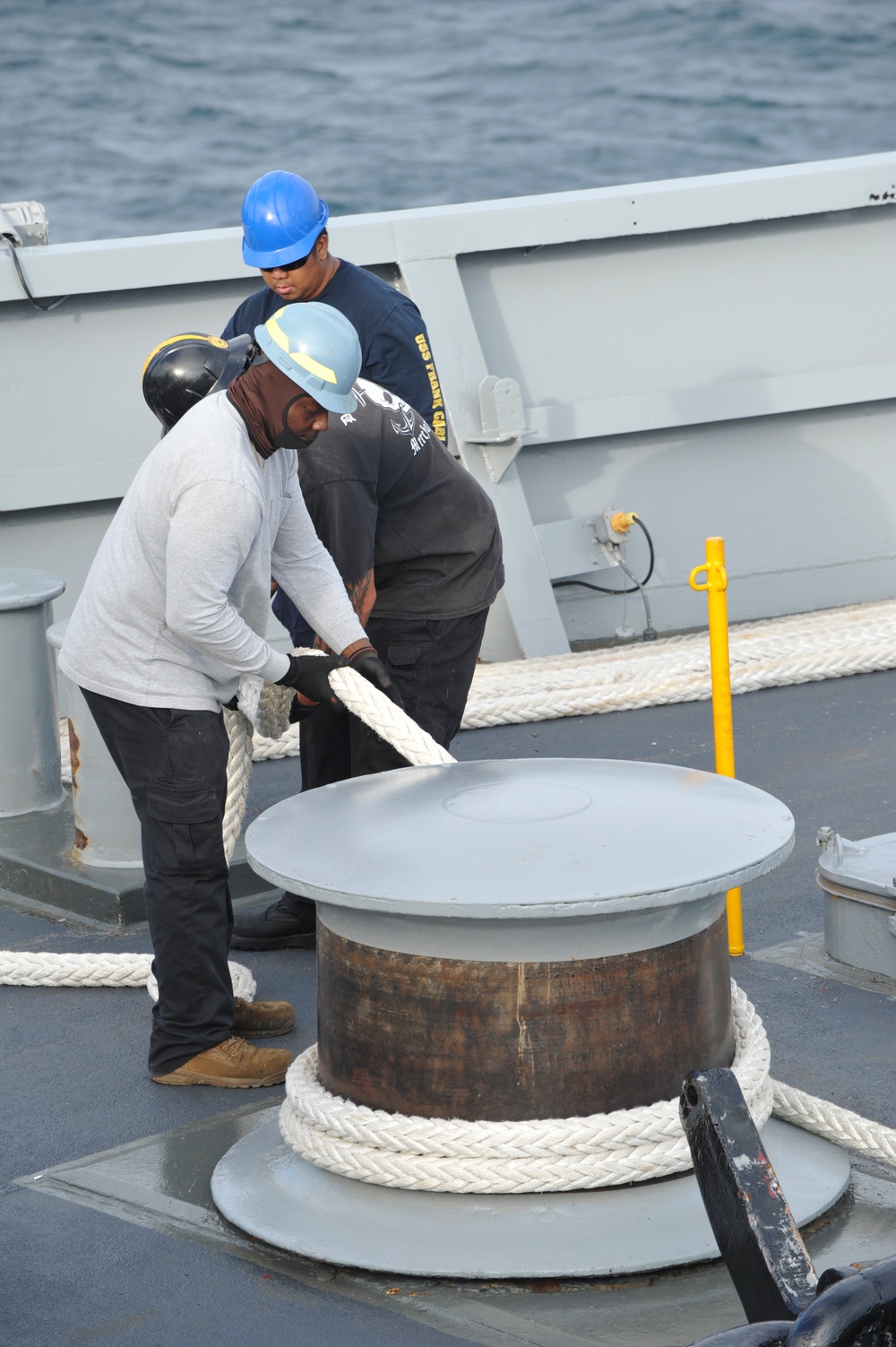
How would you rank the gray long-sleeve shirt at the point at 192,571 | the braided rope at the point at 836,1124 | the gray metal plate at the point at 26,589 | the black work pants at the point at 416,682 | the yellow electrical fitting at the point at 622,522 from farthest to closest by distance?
the yellow electrical fitting at the point at 622,522 → the gray metal plate at the point at 26,589 → the black work pants at the point at 416,682 → the gray long-sleeve shirt at the point at 192,571 → the braided rope at the point at 836,1124

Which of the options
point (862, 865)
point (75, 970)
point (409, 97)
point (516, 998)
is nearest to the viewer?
point (516, 998)

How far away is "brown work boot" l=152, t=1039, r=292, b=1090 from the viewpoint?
2959 millimetres

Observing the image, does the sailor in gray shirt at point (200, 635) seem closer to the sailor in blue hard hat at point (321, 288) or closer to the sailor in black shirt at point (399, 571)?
the sailor in black shirt at point (399, 571)

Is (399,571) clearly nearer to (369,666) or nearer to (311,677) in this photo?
(369,666)

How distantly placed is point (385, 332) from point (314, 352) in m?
1.15

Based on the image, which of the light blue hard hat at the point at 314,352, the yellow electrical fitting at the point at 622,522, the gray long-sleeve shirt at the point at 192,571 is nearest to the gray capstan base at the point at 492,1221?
the gray long-sleeve shirt at the point at 192,571

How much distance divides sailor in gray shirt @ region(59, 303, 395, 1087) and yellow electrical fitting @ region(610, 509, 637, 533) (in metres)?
3.15

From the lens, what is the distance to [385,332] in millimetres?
3816

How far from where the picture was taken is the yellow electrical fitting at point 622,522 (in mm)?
6137

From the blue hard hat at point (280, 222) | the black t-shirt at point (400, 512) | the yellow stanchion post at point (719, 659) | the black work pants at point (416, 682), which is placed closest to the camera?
the yellow stanchion post at point (719, 659)

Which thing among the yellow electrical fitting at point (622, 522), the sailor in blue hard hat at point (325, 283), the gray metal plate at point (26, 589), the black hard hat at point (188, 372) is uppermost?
the sailor in blue hard hat at point (325, 283)

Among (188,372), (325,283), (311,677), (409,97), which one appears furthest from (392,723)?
(409,97)

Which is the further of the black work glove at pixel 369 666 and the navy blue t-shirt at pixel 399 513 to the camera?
the navy blue t-shirt at pixel 399 513

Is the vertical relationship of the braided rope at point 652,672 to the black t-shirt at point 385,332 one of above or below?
below
